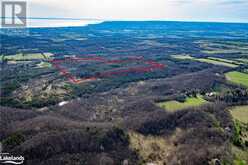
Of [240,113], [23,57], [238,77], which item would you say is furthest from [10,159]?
[23,57]

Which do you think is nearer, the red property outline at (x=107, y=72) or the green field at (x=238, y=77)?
the green field at (x=238, y=77)

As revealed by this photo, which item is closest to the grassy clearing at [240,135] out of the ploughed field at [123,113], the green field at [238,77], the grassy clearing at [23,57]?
the ploughed field at [123,113]

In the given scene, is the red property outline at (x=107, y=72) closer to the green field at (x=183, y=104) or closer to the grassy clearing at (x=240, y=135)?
the green field at (x=183, y=104)

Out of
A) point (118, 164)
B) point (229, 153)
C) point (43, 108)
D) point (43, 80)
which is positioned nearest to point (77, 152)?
point (118, 164)

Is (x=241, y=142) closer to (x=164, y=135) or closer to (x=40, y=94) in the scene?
(x=164, y=135)

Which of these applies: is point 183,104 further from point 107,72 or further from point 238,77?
point 107,72

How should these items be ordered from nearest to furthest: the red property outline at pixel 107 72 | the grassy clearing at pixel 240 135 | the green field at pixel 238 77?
the grassy clearing at pixel 240 135 → the green field at pixel 238 77 → the red property outline at pixel 107 72
